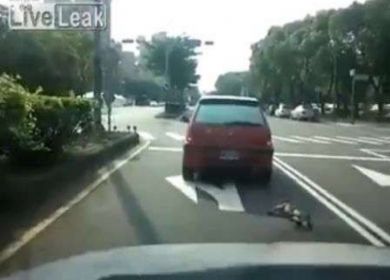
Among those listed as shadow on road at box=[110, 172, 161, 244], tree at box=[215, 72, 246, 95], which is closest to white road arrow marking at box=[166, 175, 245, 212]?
shadow on road at box=[110, 172, 161, 244]

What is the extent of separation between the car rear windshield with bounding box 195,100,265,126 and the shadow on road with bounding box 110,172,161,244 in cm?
192

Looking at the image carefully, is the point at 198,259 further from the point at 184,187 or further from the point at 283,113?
the point at 283,113

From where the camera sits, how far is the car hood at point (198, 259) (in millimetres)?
3285

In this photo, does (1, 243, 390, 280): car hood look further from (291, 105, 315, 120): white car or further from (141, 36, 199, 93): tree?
(141, 36, 199, 93): tree

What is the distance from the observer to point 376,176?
62.1ft

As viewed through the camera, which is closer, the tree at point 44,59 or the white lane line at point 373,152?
the tree at point 44,59

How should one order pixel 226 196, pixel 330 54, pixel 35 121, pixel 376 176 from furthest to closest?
pixel 330 54 → pixel 376 176 → pixel 35 121 → pixel 226 196

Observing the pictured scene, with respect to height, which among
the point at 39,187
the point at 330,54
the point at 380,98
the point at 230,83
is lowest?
the point at 230,83

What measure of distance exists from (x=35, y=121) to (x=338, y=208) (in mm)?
5376

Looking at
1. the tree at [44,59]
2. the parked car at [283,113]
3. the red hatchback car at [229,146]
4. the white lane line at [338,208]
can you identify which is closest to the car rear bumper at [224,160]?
the red hatchback car at [229,146]

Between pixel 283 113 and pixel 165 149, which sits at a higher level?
pixel 165 149

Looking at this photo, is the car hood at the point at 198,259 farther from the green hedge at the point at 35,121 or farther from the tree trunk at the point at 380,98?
the tree trunk at the point at 380,98

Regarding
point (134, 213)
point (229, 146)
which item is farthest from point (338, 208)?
point (229, 146)

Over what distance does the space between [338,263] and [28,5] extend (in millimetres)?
22937
